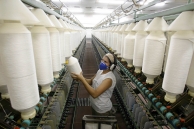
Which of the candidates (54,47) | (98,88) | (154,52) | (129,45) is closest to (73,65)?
(98,88)

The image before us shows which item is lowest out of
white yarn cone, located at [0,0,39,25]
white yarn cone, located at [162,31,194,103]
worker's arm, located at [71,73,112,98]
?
worker's arm, located at [71,73,112,98]

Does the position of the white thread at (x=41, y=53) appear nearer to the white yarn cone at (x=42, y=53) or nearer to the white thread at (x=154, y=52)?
the white yarn cone at (x=42, y=53)

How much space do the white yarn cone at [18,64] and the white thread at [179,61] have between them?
2.98ft

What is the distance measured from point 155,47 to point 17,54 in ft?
3.41

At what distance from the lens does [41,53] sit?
0.96 meters

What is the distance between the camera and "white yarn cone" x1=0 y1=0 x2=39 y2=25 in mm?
641

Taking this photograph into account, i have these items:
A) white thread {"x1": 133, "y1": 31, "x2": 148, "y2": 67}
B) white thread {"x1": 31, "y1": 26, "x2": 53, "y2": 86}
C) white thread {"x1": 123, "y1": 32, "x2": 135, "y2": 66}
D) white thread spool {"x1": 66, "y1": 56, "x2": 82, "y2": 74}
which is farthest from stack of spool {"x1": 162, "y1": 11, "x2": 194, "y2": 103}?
white thread spool {"x1": 66, "y1": 56, "x2": 82, "y2": 74}

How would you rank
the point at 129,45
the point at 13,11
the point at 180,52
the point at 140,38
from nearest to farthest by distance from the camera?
1. the point at 13,11
2. the point at 180,52
3. the point at 140,38
4. the point at 129,45

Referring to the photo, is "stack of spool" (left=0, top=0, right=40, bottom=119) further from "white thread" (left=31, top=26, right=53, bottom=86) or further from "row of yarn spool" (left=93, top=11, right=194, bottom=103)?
"row of yarn spool" (left=93, top=11, right=194, bottom=103)

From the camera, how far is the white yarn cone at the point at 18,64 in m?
0.67

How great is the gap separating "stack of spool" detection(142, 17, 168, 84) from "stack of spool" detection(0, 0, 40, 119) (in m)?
0.94

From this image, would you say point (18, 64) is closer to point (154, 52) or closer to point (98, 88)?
point (154, 52)

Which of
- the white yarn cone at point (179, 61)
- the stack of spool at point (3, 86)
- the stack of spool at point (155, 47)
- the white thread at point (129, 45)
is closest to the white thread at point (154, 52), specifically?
the stack of spool at point (155, 47)

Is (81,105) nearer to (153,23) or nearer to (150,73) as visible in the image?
(150,73)
